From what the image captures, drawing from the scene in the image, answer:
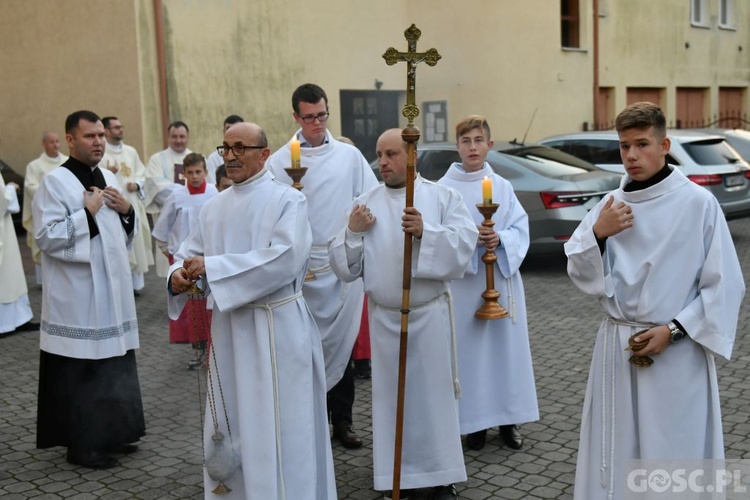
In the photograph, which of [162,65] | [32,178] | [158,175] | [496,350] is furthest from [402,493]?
[162,65]

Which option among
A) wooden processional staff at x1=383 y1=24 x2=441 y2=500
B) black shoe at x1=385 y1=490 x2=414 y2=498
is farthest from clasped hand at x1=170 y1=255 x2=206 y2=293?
black shoe at x1=385 y1=490 x2=414 y2=498

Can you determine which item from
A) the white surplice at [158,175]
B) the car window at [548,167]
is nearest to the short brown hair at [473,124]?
the white surplice at [158,175]

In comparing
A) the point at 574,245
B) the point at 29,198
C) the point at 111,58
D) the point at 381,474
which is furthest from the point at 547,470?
the point at 111,58

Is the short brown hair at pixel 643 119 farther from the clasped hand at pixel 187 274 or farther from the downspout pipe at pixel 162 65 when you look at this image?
Answer: the downspout pipe at pixel 162 65

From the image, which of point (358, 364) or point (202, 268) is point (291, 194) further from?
point (358, 364)

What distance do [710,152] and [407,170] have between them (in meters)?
9.56

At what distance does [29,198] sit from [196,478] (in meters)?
7.34

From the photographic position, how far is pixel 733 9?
2681 cm

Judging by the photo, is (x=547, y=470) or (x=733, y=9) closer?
(x=547, y=470)

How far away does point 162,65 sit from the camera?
47.5ft

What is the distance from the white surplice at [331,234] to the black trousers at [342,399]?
0.27 feet

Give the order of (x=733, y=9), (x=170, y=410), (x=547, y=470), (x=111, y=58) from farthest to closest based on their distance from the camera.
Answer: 1. (x=733, y=9)
2. (x=111, y=58)
3. (x=170, y=410)
4. (x=547, y=470)

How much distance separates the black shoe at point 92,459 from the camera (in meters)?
5.46

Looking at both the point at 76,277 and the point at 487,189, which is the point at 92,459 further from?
the point at 487,189
